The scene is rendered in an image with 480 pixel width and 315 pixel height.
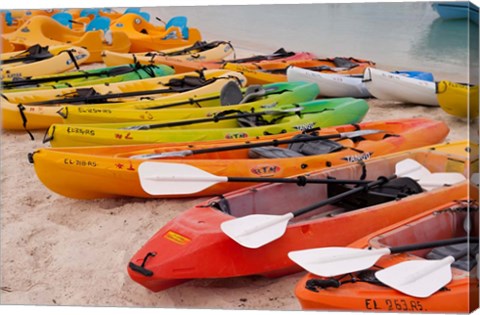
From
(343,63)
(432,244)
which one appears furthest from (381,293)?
(343,63)

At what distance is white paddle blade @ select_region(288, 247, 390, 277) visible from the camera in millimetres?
1834

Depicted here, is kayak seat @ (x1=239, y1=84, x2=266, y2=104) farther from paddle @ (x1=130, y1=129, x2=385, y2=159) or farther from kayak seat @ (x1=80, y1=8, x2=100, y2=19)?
kayak seat @ (x1=80, y1=8, x2=100, y2=19)

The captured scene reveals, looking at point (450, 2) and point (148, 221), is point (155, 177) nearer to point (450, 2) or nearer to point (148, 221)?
point (148, 221)

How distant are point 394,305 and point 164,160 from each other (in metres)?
1.21

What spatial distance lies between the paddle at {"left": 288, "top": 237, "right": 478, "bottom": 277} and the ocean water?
59 centimetres

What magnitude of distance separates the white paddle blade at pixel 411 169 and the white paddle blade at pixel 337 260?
61 cm

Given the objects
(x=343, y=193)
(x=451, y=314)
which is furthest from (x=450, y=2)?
(x=451, y=314)

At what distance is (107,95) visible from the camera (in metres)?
3.71

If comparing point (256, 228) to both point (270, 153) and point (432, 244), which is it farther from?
point (270, 153)

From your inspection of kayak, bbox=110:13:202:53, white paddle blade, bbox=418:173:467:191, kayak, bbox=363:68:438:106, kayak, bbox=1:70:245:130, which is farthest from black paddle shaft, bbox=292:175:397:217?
kayak, bbox=110:13:202:53

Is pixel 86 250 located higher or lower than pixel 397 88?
lower

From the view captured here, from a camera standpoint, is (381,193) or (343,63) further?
(343,63)

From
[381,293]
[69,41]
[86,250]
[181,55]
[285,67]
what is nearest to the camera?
[381,293]

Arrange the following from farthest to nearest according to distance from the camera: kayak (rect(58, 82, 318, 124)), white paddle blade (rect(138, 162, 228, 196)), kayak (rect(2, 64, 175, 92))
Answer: kayak (rect(2, 64, 175, 92)) → kayak (rect(58, 82, 318, 124)) → white paddle blade (rect(138, 162, 228, 196))
